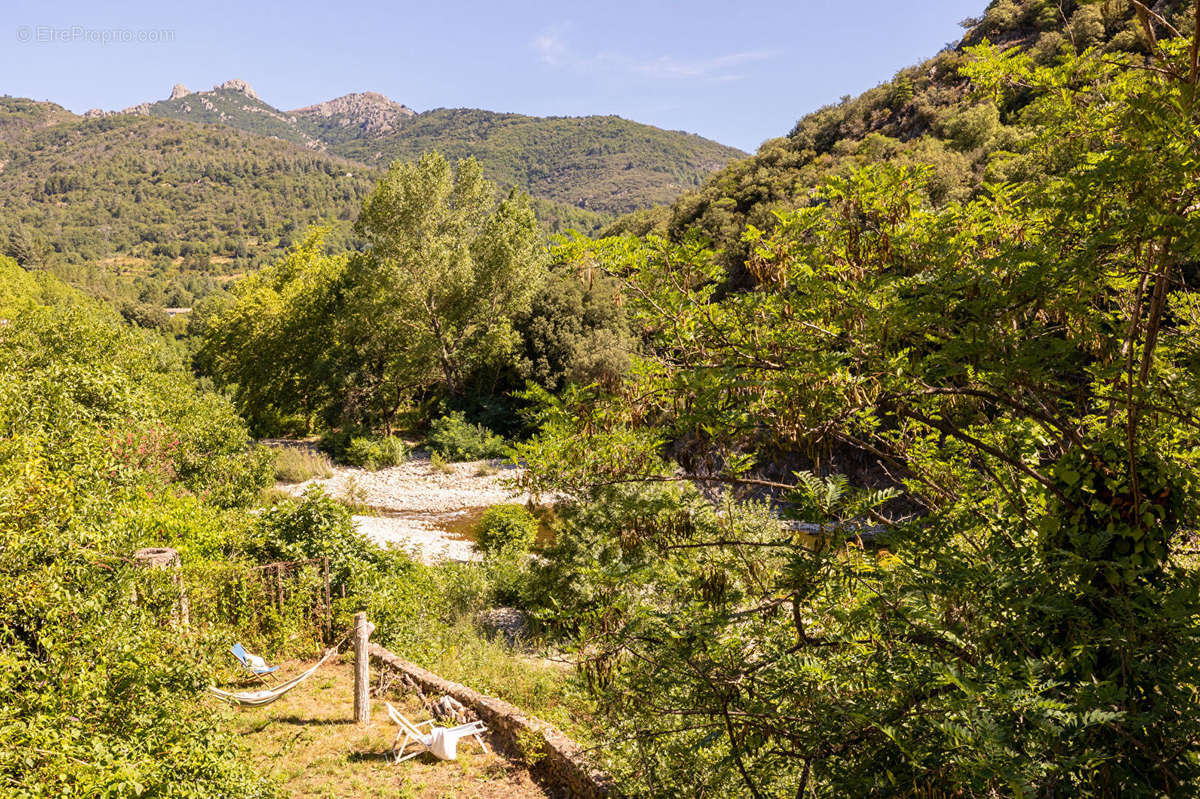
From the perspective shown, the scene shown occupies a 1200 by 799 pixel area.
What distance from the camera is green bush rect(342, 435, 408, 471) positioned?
84.4 feet

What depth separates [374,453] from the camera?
84.3 feet

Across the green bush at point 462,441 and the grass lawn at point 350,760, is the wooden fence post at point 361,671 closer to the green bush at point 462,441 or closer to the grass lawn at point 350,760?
the grass lawn at point 350,760

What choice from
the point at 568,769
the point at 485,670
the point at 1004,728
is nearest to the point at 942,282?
the point at 1004,728

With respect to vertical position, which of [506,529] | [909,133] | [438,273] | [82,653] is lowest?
[506,529]

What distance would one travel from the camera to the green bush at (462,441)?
2677 centimetres

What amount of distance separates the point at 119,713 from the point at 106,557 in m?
0.96

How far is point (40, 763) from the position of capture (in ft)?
10.1

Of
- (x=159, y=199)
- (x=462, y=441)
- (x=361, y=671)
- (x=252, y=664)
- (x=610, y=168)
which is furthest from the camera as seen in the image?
(x=610, y=168)

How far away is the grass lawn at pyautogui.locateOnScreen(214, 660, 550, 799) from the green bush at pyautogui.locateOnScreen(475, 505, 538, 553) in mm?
7194

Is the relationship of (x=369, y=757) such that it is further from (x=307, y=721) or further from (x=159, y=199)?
(x=159, y=199)

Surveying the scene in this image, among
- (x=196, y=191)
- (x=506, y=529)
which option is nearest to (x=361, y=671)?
(x=506, y=529)

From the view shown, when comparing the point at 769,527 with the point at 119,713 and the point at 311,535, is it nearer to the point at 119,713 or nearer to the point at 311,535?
the point at 311,535

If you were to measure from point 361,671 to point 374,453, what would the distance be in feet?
66.2

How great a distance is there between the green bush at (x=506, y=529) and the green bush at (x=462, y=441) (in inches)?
452
